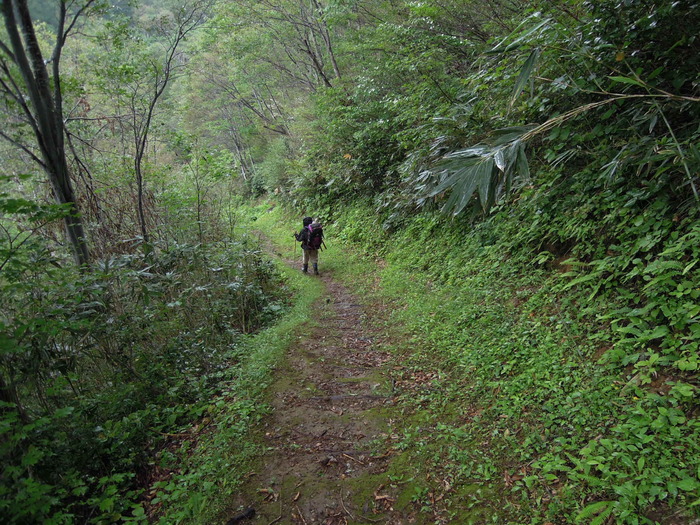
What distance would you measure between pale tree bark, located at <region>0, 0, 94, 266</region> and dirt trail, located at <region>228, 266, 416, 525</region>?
3.07 meters

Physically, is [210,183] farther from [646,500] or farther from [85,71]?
[646,500]

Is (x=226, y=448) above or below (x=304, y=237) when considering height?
below

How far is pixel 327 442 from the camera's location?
346 cm

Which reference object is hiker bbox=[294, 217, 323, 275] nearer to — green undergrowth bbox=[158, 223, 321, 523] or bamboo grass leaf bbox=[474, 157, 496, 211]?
green undergrowth bbox=[158, 223, 321, 523]

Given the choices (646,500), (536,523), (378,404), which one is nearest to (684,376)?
(646,500)

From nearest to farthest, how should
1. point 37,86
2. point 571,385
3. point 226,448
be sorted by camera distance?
point 571,385, point 226,448, point 37,86

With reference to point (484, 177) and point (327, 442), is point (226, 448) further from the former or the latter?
point (484, 177)

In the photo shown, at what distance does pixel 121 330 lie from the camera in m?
4.12

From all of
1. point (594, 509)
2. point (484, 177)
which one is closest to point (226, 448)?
point (594, 509)

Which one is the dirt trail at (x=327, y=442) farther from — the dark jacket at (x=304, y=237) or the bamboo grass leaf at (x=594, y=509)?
the dark jacket at (x=304, y=237)

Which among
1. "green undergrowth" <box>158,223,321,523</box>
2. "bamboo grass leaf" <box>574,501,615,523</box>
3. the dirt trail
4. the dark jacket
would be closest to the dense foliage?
"bamboo grass leaf" <box>574,501,615,523</box>

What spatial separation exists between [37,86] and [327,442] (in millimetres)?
5192

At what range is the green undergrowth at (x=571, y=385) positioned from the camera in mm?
2363

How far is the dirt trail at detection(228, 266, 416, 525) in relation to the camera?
2742mm
